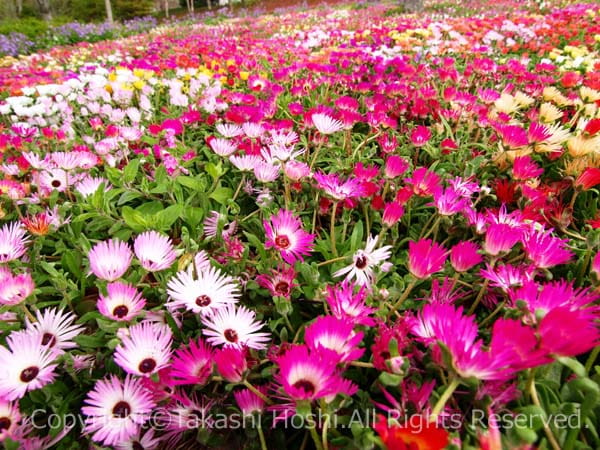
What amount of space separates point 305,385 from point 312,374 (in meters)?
0.02

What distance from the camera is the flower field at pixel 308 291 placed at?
0.65 metres

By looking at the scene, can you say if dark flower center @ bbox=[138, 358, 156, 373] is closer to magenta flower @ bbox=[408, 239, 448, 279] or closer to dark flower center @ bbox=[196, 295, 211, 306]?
dark flower center @ bbox=[196, 295, 211, 306]

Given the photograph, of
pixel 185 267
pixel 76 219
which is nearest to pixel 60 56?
pixel 76 219

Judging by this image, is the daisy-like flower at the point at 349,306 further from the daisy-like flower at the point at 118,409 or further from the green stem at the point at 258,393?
the daisy-like flower at the point at 118,409

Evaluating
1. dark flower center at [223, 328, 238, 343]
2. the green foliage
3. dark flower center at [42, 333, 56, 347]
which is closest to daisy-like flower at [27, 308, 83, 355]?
dark flower center at [42, 333, 56, 347]

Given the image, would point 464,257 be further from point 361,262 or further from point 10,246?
point 10,246

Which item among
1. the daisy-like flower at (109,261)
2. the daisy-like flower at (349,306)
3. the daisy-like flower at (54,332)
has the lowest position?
the daisy-like flower at (54,332)

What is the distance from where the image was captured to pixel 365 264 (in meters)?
1.07

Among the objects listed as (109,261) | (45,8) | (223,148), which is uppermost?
(45,8)

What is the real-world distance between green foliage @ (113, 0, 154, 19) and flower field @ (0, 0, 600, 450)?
2911 cm

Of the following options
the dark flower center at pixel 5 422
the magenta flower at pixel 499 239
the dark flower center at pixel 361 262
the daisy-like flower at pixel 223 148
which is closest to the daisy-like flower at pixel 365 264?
the dark flower center at pixel 361 262

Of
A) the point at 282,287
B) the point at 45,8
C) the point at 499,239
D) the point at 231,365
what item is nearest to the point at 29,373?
the point at 231,365

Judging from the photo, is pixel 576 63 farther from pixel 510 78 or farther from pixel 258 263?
pixel 258 263

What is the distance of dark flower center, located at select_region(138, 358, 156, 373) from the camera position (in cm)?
74
